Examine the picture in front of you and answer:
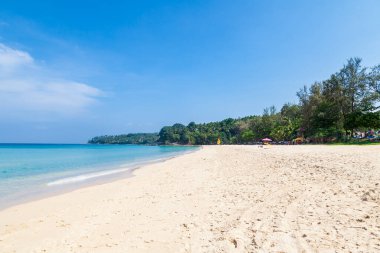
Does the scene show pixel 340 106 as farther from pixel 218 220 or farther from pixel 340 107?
pixel 218 220

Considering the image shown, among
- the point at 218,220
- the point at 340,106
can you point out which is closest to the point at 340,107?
the point at 340,106

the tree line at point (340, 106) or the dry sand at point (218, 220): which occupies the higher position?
the tree line at point (340, 106)

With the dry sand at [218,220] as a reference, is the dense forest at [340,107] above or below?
above

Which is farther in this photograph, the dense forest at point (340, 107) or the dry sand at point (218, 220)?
the dense forest at point (340, 107)

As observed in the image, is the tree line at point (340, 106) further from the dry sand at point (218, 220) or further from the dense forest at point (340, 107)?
the dry sand at point (218, 220)

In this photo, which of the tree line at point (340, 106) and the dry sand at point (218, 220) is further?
the tree line at point (340, 106)

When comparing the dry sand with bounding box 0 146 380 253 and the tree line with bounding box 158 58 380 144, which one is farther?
the tree line with bounding box 158 58 380 144

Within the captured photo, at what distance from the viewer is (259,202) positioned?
586 cm

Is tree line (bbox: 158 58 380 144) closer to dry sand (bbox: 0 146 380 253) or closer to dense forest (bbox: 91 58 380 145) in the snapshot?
dense forest (bbox: 91 58 380 145)

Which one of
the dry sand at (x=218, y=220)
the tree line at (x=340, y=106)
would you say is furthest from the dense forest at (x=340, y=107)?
the dry sand at (x=218, y=220)

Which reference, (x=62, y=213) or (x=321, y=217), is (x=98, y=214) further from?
(x=321, y=217)

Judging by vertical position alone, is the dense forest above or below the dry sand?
above

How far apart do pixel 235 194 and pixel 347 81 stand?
43462 mm

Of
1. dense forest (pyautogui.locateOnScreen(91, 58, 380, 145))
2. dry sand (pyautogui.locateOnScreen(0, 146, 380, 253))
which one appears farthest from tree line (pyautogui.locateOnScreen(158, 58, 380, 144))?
dry sand (pyautogui.locateOnScreen(0, 146, 380, 253))
